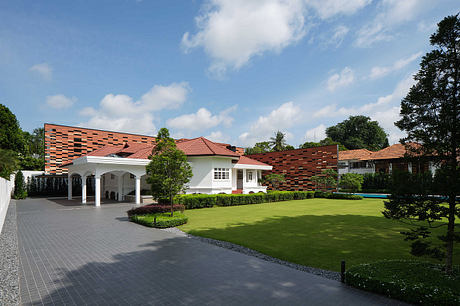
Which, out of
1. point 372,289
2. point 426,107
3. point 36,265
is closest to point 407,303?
point 372,289

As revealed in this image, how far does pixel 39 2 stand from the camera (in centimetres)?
1088

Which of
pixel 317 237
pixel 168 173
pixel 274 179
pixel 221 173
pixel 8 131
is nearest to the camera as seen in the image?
pixel 317 237

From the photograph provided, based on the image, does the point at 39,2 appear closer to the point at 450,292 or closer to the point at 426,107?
the point at 426,107

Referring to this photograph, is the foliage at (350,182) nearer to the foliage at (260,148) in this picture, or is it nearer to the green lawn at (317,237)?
the green lawn at (317,237)

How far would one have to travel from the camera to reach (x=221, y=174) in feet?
84.1

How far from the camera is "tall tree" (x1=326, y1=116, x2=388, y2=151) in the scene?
63.6m

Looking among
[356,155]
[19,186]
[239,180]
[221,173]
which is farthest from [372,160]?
[19,186]

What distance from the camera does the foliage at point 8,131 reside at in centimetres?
2874

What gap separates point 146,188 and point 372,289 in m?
25.3

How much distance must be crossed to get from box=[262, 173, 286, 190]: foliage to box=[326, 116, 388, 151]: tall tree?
38.7m

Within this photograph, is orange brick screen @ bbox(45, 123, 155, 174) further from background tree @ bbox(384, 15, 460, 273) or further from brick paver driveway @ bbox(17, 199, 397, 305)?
background tree @ bbox(384, 15, 460, 273)

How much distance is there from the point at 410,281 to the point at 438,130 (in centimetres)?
323

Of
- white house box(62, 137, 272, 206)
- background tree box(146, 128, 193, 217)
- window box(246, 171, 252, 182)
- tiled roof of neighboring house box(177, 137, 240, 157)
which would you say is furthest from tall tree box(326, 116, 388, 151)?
background tree box(146, 128, 193, 217)

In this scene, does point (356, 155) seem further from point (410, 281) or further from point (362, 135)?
point (410, 281)
